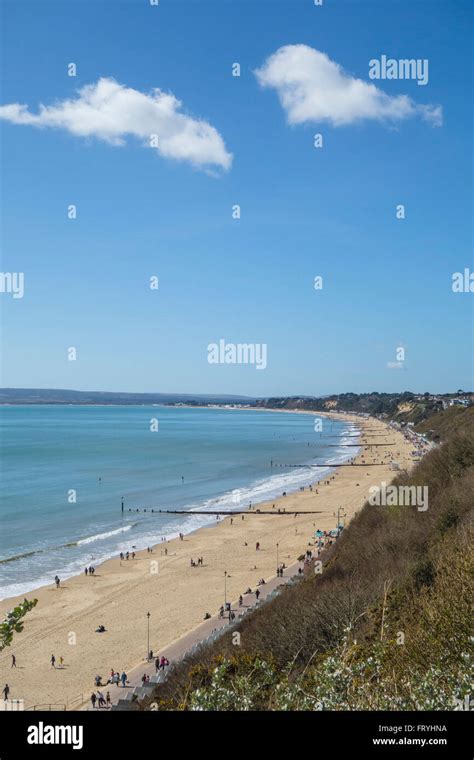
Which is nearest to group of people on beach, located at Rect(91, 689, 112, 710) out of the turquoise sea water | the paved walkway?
the paved walkway

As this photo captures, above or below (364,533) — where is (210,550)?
below

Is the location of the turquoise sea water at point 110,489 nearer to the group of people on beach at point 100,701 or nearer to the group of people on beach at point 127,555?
the group of people on beach at point 127,555

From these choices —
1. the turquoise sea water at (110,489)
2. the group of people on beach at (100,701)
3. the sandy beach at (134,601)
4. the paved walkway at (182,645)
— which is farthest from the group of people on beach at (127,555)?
the group of people on beach at (100,701)

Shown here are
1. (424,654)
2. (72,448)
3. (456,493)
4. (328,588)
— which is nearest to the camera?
(424,654)

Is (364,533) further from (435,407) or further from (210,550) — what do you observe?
(435,407)

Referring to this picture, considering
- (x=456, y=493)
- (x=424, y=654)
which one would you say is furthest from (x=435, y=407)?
→ (x=424, y=654)

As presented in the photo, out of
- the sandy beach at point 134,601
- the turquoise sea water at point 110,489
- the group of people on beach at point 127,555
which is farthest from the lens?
the turquoise sea water at point 110,489

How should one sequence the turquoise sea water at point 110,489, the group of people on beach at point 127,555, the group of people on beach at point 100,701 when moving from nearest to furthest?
the group of people on beach at point 100,701, the group of people on beach at point 127,555, the turquoise sea water at point 110,489

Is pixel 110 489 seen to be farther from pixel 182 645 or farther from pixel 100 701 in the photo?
pixel 100 701

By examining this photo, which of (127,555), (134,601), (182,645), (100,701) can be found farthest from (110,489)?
(100,701)
